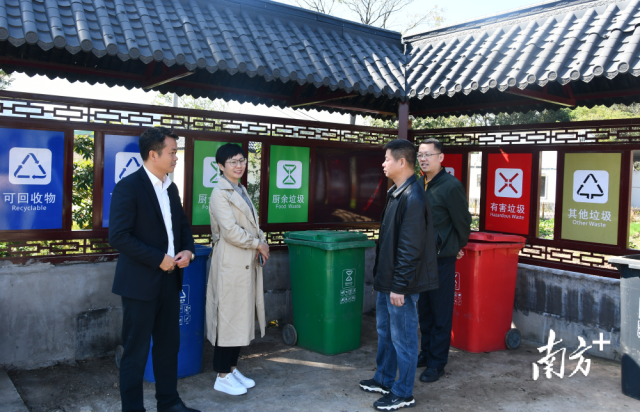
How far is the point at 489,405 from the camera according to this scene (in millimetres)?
4020

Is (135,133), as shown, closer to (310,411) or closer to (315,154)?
(315,154)

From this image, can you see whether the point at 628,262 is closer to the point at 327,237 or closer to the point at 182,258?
the point at 327,237

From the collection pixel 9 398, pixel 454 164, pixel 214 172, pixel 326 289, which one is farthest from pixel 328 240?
pixel 9 398

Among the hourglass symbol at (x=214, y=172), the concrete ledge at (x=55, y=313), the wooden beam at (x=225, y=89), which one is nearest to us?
the concrete ledge at (x=55, y=313)

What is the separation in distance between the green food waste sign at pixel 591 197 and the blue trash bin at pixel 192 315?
4130 mm

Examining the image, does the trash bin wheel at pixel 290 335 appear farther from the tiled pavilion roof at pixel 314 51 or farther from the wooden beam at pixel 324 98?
the wooden beam at pixel 324 98

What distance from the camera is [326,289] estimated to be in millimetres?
5023

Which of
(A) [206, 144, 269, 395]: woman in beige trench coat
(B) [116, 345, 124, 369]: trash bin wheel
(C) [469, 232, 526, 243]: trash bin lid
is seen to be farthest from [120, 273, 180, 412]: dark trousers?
(C) [469, 232, 526, 243]: trash bin lid

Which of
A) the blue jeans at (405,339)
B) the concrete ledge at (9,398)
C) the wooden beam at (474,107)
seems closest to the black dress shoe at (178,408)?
the concrete ledge at (9,398)

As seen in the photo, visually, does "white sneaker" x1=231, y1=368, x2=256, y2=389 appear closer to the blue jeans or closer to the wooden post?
the blue jeans

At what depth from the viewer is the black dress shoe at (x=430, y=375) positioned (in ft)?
14.6

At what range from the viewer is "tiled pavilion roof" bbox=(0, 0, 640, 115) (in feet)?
14.8

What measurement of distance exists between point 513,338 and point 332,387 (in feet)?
7.71

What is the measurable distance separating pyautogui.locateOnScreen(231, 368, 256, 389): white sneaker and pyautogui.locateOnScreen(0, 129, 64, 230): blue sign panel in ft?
7.37
